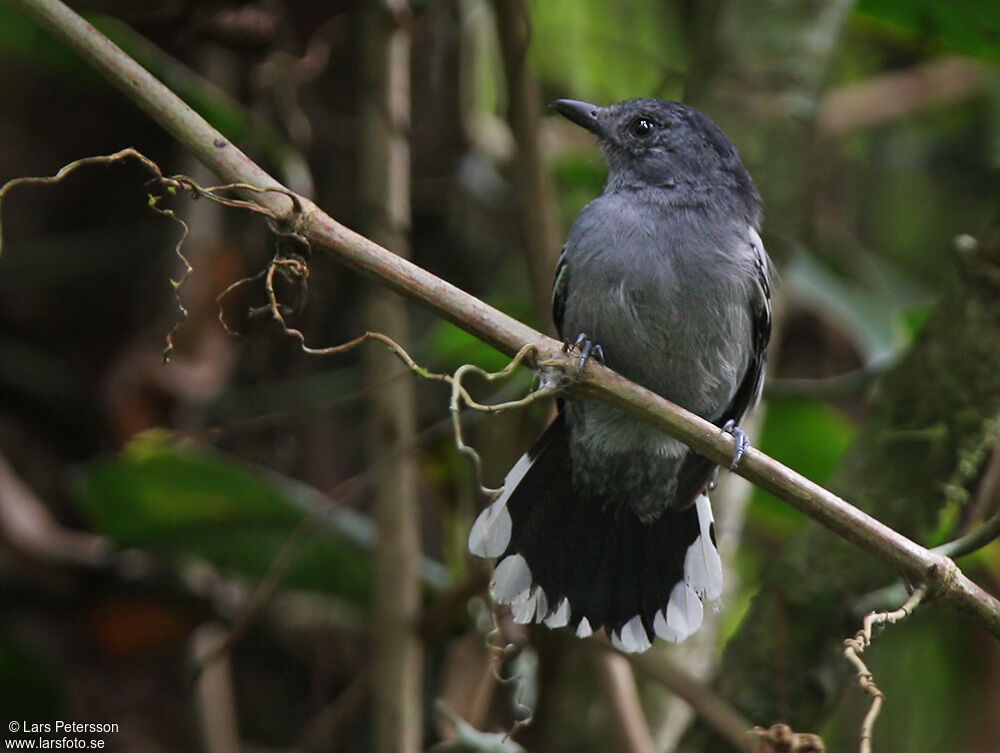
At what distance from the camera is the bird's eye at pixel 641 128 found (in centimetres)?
310

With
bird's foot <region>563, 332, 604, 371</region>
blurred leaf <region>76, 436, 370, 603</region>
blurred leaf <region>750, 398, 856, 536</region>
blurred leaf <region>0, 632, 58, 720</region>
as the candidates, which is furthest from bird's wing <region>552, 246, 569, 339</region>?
blurred leaf <region>0, 632, 58, 720</region>

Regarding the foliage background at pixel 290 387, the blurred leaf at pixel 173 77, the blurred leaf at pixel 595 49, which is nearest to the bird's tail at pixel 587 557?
the foliage background at pixel 290 387

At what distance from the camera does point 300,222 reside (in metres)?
1.88

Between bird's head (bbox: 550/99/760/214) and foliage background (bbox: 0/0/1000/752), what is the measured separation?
0.26 meters

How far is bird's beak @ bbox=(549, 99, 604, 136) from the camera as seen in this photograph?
307cm

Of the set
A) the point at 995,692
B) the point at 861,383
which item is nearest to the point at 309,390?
the point at 861,383

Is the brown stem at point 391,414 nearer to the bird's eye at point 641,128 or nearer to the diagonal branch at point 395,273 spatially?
the bird's eye at point 641,128

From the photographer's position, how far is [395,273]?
1.84 m

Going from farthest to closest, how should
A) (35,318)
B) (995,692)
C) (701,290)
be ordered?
(35,318) → (995,692) → (701,290)

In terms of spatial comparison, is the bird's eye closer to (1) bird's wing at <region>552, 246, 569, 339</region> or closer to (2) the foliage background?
(2) the foliage background

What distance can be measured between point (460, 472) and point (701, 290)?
4.15 feet

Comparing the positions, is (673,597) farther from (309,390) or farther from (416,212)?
(416,212)

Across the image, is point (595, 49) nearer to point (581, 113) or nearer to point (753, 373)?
point (581, 113)

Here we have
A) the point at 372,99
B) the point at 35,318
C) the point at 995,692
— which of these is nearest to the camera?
the point at 372,99
